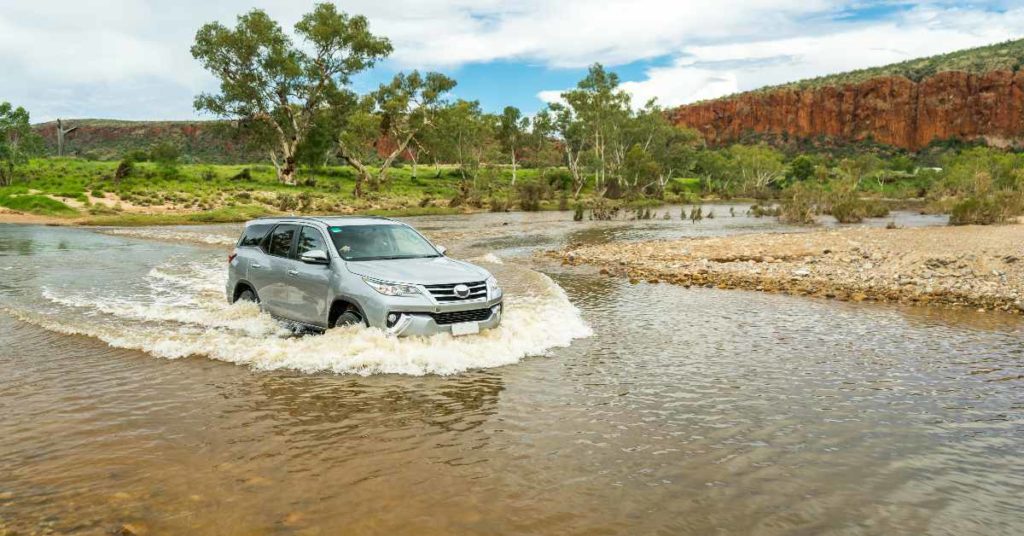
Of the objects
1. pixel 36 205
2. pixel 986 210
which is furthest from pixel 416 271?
pixel 36 205

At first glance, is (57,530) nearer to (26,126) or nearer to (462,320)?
(462,320)

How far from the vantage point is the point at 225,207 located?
48.1 metres

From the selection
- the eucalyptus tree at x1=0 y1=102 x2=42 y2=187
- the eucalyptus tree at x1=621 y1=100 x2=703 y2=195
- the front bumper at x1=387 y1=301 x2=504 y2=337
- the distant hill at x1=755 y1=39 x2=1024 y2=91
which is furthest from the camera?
the distant hill at x1=755 y1=39 x2=1024 y2=91

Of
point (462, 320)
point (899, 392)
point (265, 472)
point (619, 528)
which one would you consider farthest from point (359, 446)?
point (899, 392)

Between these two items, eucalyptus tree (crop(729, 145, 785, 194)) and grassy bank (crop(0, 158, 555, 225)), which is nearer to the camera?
grassy bank (crop(0, 158, 555, 225))

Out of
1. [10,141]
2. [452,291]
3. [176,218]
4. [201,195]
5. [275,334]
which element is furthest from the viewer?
[10,141]

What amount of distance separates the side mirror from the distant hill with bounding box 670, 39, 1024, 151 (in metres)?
159

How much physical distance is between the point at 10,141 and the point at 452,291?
61791 millimetres

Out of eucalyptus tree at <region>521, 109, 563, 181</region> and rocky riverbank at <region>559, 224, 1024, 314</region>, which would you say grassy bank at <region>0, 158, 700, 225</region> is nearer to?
eucalyptus tree at <region>521, 109, 563, 181</region>

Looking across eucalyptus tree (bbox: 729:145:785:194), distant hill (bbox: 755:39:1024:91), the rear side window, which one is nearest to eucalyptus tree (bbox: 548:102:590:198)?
eucalyptus tree (bbox: 729:145:785:194)

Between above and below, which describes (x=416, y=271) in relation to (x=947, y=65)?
below

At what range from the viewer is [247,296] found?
36.8 feet

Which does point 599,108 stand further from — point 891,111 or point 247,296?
point 891,111

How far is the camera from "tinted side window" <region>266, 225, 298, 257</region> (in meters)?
10.3
